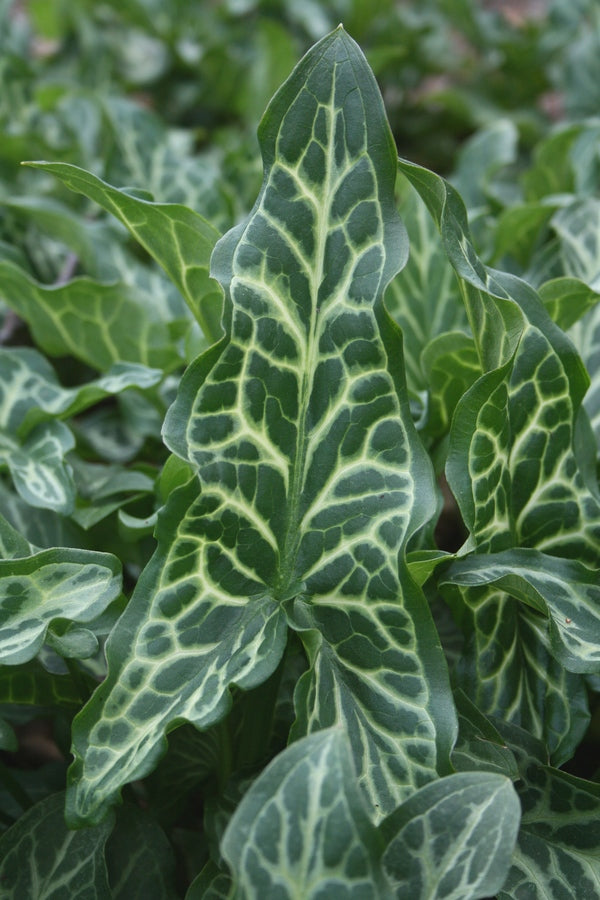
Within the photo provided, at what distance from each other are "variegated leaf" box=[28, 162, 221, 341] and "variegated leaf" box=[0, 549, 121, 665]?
0.92 feet

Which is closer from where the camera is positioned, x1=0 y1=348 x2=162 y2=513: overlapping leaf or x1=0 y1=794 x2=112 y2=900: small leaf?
x1=0 y1=794 x2=112 y2=900: small leaf

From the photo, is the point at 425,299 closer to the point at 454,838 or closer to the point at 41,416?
the point at 41,416

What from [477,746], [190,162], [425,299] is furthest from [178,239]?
[190,162]

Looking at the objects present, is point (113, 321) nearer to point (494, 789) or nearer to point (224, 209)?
point (224, 209)

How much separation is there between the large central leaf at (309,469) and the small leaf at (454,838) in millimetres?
66

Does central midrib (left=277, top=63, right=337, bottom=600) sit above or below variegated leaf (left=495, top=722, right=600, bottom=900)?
above

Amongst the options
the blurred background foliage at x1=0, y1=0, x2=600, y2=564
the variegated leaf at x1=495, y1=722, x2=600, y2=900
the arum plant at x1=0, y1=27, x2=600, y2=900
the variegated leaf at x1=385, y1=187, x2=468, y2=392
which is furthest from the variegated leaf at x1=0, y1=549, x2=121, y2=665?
the variegated leaf at x1=385, y1=187, x2=468, y2=392

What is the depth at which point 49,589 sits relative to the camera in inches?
31.2

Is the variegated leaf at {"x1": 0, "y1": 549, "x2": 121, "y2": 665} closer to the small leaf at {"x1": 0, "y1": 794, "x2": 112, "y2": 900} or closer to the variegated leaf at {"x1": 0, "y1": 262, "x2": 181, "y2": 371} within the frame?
the small leaf at {"x1": 0, "y1": 794, "x2": 112, "y2": 900}

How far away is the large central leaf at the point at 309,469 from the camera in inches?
29.4

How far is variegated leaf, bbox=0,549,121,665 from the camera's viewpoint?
761 mm

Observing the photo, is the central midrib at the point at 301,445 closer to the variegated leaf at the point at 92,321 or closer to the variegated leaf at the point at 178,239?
the variegated leaf at the point at 178,239

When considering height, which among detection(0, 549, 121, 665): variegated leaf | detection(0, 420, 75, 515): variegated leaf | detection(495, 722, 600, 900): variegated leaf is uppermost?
detection(0, 420, 75, 515): variegated leaf

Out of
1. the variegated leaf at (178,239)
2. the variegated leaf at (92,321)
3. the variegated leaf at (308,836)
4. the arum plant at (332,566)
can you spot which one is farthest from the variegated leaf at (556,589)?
the variegated leaf at (92,321)
